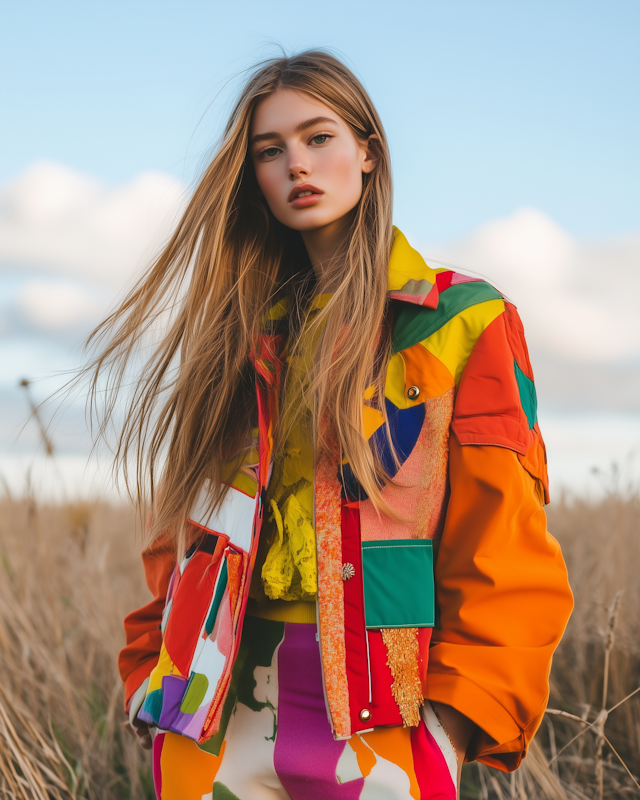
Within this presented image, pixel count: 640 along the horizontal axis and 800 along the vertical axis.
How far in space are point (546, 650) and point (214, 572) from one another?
0.72m

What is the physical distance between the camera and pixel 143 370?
1.95m

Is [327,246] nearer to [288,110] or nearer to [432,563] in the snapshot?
[288,110]

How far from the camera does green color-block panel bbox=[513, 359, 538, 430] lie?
4.65 feet

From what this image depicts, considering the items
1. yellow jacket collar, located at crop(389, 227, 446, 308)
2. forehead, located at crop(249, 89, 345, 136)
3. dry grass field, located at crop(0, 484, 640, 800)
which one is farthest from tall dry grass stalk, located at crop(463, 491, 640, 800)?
forehead, located at crop(249, 89, 345, 136)

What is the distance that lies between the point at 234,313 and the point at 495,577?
40.4 inches

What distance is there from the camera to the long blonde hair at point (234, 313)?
1.52 metres

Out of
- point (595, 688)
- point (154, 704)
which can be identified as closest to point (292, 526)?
point (154, 704)

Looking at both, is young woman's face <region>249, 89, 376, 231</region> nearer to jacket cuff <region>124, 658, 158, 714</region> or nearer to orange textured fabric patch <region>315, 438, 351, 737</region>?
orange textured fabric patch <region>315, 438, 351, 737</region>

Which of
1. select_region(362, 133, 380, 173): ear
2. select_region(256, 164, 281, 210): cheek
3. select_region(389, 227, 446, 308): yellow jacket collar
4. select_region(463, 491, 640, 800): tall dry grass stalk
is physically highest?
select_region(362, 133, 380, 173): ear

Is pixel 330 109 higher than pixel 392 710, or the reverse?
pixel 330 109

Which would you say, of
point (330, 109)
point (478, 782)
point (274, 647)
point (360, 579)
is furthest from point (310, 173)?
point (478, 782)

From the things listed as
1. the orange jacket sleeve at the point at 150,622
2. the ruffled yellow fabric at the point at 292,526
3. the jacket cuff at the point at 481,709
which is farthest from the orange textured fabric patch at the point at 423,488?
the orange jacket sleeve at the point at 150,622

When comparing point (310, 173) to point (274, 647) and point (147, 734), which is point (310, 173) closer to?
point (274, 647)

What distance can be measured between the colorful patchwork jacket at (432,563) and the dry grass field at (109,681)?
66 cm
